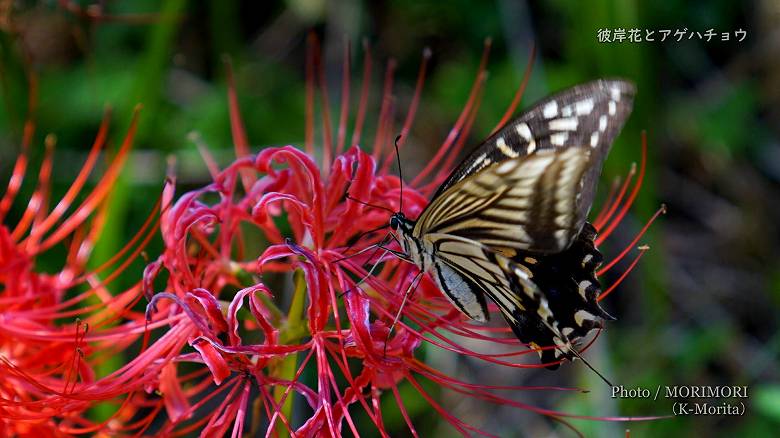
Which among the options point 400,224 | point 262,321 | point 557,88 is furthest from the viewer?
point 557,88

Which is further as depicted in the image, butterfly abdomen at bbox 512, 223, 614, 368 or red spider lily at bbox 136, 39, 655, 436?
butterfly abdomen at bbox 512, 223, 614, 368

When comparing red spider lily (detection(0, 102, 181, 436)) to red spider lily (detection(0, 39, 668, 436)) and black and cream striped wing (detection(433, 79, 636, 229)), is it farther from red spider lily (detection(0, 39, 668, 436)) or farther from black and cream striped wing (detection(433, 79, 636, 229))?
black and cream striped wing (detection(433, 79, 636, 229))

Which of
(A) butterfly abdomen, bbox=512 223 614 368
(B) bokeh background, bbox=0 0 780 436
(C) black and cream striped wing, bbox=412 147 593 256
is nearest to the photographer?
(C) black and cream striped wing, bbox=412 147 593 256

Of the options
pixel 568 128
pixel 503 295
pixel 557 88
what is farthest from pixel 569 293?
pixel 557 88

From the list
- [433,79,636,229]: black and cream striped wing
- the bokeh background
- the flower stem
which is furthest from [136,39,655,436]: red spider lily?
the bokeh background

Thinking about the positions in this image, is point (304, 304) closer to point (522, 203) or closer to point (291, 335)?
point (291, 335)

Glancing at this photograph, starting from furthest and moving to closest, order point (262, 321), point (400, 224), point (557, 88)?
point (557, 88) → point (400, 224) → point (262, 321)
